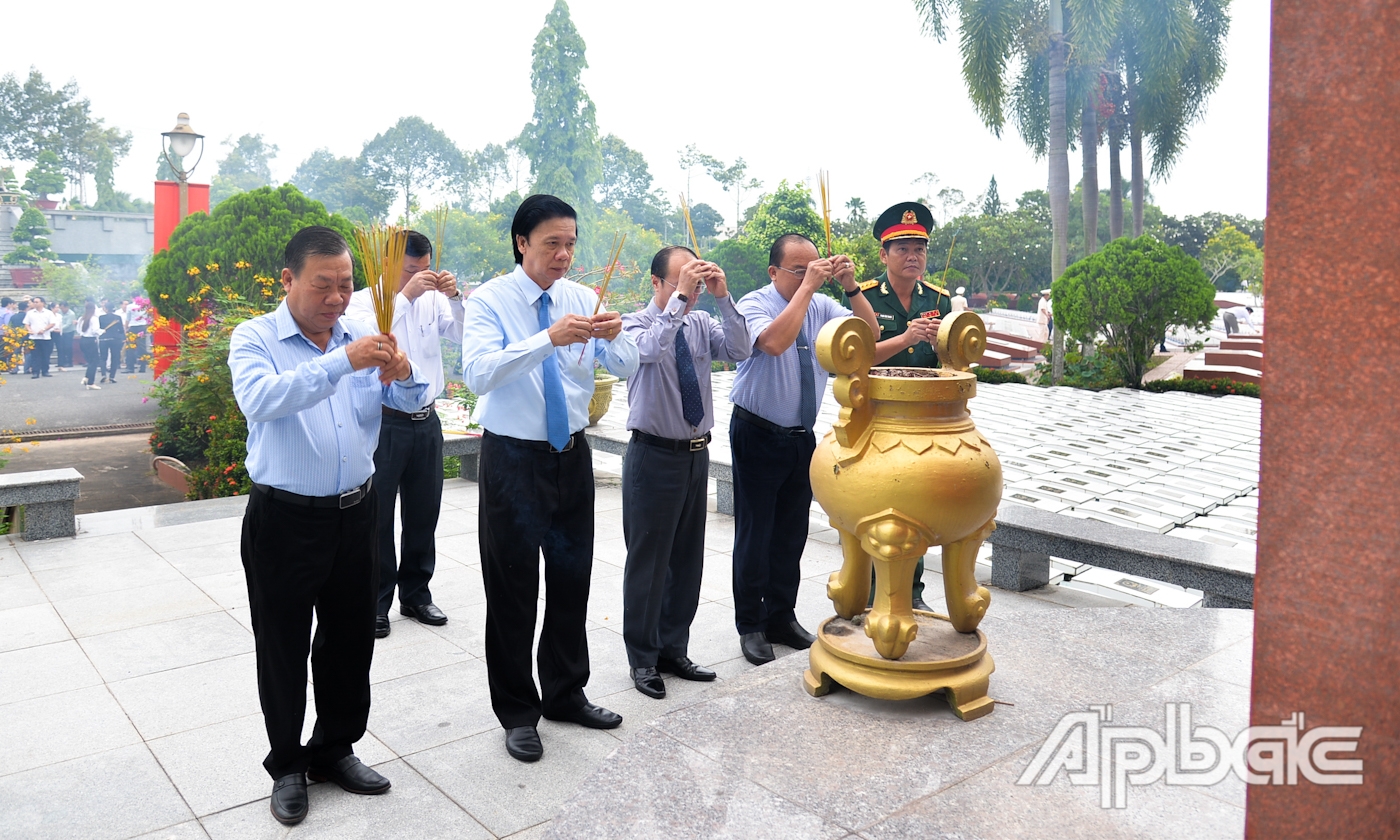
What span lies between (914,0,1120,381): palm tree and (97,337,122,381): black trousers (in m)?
15.9

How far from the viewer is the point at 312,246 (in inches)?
96.7

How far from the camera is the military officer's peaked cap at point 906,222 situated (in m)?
3.62

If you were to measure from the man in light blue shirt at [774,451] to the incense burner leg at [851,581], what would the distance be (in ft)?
3.39

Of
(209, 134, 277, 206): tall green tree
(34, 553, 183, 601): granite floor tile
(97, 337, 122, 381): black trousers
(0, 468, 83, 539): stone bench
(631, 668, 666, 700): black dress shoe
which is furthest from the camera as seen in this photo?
(209, 134, 277, 206): tall green tree

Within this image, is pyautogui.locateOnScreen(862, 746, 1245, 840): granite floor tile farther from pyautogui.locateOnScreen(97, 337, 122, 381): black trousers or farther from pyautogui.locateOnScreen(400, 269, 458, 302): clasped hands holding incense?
pyautogui.locateOnScreen(97, 337, 122, 381): black trousers

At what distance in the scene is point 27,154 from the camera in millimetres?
40156

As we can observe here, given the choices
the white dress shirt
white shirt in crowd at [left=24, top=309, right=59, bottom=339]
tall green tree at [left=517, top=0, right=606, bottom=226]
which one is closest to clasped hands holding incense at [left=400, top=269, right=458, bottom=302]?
the white dress shirt

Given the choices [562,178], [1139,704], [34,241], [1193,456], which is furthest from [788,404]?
[34,241]

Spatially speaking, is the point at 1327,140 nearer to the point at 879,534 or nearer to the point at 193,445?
the point at 879,534

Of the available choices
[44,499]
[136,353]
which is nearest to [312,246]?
[44,499]

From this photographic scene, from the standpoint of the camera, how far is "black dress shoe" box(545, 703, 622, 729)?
3139 millimetres

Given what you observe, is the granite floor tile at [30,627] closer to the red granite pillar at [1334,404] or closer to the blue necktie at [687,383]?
the blue necktie at [687,383]

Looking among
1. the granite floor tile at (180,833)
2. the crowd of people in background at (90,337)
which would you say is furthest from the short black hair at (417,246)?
the crowd of people in background at (90,337)

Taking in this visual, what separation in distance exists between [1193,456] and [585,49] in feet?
93.0
